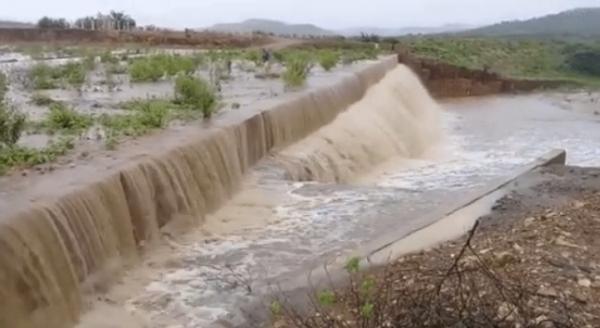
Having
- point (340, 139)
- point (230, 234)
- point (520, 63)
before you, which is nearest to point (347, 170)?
point (340, 139)

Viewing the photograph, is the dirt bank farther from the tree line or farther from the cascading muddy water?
the tree line

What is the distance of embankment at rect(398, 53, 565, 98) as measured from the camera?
2936 cm

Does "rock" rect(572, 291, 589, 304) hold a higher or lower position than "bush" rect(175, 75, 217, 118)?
lower

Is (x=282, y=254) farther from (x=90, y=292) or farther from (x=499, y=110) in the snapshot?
(x=499, y=110)

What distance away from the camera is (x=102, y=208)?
24.1 ft

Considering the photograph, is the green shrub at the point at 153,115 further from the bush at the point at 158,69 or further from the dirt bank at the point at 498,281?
the bush at the point at 158,69

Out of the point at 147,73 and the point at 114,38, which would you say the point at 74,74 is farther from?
the point at 114,38

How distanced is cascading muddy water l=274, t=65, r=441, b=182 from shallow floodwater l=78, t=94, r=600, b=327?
1.23 ft

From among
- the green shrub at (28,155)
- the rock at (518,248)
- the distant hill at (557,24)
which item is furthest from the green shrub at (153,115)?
the distant hill at (557,24)

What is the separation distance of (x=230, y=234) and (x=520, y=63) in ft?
103

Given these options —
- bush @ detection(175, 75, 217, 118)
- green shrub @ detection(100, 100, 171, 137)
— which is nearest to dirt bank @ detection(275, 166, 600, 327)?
green shrub @ detection(100, 100, 171, 137)

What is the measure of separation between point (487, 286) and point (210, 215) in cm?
417

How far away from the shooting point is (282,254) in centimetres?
788

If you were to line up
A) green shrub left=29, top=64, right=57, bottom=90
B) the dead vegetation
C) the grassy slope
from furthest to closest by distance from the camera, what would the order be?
the grassy slope
green shrub left=29, top=64, right=57, bottom=90
the dead vegetation
